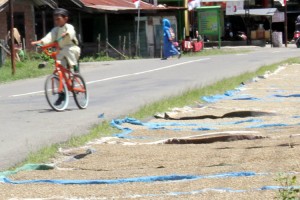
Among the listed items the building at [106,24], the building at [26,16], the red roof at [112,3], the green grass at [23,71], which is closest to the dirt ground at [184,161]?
the green grass at [23,71]

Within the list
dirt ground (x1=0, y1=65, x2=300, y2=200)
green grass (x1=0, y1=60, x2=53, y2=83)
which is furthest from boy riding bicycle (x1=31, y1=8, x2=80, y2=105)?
green grass (x1=0, y1=60, x2=53, y2=83)

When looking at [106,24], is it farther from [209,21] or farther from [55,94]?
[55,94]

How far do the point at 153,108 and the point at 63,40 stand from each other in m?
2.14

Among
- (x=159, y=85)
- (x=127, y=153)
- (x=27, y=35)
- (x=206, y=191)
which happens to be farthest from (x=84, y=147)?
(x=27, y=35)

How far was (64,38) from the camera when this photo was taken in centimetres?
1485

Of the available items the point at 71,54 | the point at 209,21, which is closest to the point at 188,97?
the point at 71,54

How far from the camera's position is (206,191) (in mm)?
6648

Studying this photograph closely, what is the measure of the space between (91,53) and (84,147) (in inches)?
1373

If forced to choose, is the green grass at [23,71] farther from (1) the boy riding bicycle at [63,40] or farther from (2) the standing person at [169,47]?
(1) the boy riding bicycle at [63,40]

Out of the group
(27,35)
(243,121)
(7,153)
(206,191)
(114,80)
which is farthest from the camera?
(27,35)

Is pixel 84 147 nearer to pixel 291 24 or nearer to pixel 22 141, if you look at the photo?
pixel 22 141

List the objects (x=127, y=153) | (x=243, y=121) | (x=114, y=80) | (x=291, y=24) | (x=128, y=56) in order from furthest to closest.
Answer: (x=291, y=24), (x=128, y=56), (x=114, y=80), (x=243, y=121), (x=127, y=153)

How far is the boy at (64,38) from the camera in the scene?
14.8m

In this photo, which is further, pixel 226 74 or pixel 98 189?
pixel 226 74
